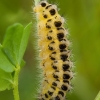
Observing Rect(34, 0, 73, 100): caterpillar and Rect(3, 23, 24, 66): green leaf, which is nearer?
Rect(3, 23, 24, 66): green leaf

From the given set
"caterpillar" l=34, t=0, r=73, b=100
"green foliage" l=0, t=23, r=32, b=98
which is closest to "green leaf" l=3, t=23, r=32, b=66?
"green foliage" l=0, t=23, r=32, b=98

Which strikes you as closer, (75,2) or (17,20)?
(17,20)

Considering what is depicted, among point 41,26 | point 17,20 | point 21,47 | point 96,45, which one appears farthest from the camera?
point 96,45

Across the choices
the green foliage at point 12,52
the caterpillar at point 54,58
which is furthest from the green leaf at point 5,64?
the caterpillar at point 54,58

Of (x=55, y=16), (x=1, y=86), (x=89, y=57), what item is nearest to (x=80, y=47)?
(x=89, y=57)

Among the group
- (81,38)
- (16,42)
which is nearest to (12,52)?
(16,42)

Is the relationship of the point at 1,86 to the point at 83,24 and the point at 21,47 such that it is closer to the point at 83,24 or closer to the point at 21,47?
the point at 21,47

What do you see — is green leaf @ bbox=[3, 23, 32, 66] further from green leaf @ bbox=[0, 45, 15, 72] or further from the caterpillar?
the caterpillar
